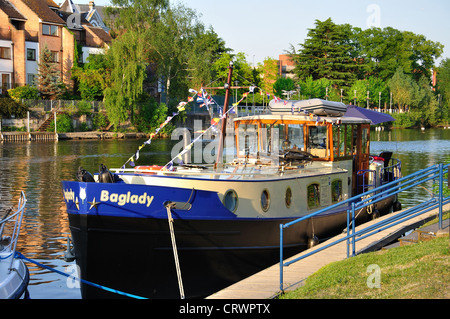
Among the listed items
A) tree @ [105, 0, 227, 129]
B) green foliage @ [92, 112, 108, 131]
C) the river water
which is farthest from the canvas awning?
green foliage @ [92, 112, 108, 131]

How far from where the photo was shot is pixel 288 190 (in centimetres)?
1597

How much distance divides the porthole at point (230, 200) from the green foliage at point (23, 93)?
60439 mm

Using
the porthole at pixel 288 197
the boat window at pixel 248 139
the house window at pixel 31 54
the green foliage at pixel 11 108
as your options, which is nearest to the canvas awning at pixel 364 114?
the boat window at pixel 248 139

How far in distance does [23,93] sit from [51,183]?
40.7 metres

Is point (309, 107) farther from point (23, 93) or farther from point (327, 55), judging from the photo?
point (327, 55)

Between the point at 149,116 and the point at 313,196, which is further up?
the point at 149,116

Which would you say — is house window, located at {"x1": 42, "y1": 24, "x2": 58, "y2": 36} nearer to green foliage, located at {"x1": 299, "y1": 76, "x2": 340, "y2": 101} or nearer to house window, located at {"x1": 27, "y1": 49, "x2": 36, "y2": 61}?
house window, located at {"x1": 27, "y1": 49, "x2": 36, "y2": 61}

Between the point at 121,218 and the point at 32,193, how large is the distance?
18.1m

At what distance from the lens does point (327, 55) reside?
382 feet

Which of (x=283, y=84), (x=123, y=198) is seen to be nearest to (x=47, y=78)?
(x=283, y=84)

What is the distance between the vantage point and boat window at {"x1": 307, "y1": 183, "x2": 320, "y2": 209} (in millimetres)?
16903

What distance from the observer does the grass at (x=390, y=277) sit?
903 cm

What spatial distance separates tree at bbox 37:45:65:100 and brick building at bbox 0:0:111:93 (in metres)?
1.28

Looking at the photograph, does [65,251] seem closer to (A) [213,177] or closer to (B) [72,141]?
(A) [213,177]
